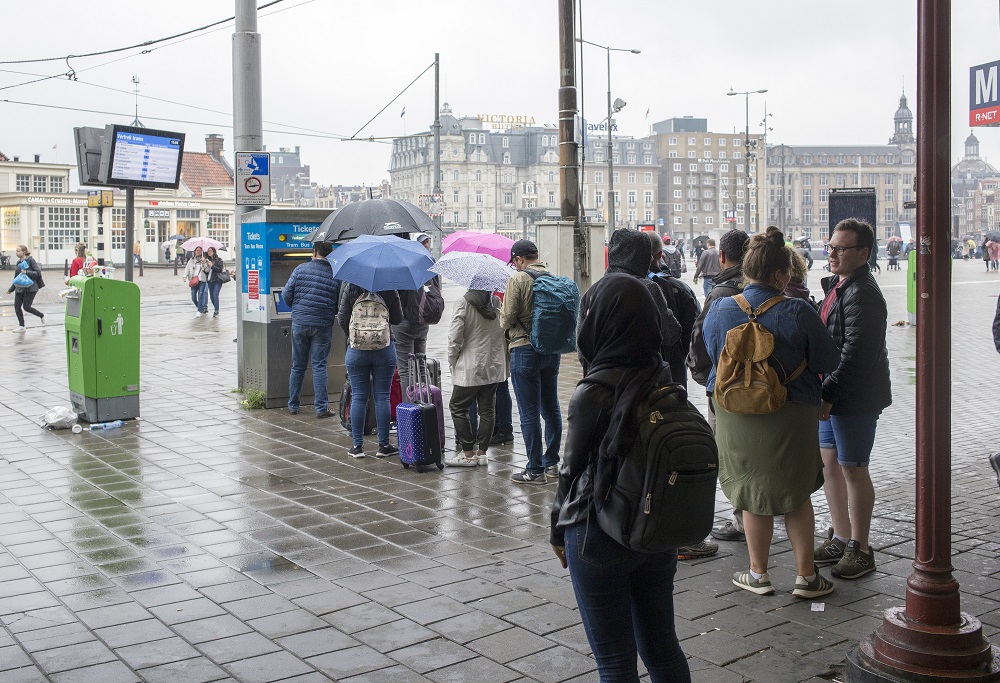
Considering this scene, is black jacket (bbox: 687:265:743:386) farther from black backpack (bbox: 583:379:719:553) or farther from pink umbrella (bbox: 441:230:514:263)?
pink umbrella (bbox: 441:230:514:263)

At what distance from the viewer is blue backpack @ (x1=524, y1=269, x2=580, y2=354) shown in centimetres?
725

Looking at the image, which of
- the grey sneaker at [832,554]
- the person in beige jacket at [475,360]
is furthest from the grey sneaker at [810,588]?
the person in beige jacket at [475,360]

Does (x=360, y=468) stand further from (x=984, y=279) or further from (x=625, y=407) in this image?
(x=984, y=279)

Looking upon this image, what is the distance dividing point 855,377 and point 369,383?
437 centimetres

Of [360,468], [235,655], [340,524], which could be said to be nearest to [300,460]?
[360,468]

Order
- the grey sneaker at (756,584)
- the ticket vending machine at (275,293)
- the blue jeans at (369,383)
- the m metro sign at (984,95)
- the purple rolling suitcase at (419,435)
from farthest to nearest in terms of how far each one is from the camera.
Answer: the m metro sign at (984,95), the ticket vending machine at (275,293), the blue jeans at (369,383), the purple rolling suitcase at (419,435), the grey sneaker at (756,584)

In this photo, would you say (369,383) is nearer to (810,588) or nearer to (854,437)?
(854,437)

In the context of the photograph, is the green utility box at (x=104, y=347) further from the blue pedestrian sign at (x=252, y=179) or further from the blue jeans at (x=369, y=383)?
the blue jeans at (x=369, y=383)

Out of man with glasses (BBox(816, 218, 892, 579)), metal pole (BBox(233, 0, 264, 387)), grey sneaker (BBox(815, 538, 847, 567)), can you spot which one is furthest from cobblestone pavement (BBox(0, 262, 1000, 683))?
metal pole (BBox(233, 0, 264, 387))

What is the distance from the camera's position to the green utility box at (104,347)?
972 centimetres

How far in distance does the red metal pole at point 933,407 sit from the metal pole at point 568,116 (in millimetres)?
9639

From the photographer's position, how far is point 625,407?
9.83 feet

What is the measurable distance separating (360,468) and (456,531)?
2001 millimetres

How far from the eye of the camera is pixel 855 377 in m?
5.18
